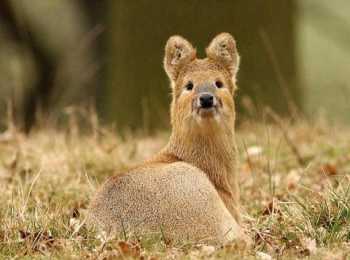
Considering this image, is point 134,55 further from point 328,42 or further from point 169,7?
point 328,42

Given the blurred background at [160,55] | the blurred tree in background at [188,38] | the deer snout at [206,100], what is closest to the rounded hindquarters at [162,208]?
the deer snout at [206,100]

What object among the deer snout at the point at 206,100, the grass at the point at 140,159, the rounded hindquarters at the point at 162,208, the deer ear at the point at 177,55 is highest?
the deer ear at the point at 177,55

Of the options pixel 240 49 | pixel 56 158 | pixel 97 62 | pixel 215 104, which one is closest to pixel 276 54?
pixel 240 49

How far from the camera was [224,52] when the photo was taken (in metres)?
6.75

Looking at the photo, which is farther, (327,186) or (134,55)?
(134,55)

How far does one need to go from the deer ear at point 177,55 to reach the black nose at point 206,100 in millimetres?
606

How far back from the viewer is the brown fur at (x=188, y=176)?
5.80 metres

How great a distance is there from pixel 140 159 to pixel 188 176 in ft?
10.0

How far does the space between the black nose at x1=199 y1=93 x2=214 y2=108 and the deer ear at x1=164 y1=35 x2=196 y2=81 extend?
0.61 m

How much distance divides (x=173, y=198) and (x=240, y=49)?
7.37 metres

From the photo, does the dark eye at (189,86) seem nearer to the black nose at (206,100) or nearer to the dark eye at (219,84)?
the dark eye at (219,84)

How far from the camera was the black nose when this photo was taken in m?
6.13

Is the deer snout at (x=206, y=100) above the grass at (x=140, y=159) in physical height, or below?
above

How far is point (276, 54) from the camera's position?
1320 centimetres
